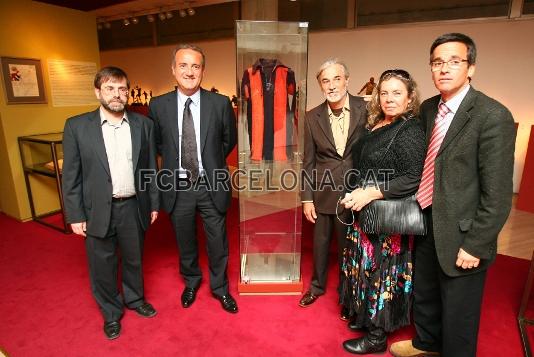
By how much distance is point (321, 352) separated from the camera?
6.78 ft

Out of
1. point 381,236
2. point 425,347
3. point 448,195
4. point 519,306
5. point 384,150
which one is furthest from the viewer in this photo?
point 519,306

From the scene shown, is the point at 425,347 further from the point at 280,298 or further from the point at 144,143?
the point at 144,143

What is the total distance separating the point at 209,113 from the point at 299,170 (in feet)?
2.53

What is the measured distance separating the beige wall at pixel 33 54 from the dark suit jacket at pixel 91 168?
251 cm

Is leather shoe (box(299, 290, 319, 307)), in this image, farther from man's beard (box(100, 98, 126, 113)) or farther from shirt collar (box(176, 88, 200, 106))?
man's beard (box(100, 98, 126, 113))

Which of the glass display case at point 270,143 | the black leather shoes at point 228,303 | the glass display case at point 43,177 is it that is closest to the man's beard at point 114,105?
the glass display case at point 270,143

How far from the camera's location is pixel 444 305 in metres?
1.69

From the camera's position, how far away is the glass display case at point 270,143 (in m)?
2.41

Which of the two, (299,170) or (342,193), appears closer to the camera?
(342,193)

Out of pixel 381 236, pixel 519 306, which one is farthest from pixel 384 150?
pixel 519 306

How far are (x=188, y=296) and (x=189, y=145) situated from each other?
3.71ft

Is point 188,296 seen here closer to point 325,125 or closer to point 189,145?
point 189,145

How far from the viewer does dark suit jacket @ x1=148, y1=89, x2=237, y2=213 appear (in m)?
2.26

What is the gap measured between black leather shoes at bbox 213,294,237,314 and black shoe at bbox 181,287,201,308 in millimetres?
198
